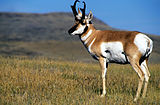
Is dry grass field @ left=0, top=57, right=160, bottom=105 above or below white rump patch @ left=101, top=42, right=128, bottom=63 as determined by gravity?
below

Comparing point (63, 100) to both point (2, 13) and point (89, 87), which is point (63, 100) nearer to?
point (89, 87)

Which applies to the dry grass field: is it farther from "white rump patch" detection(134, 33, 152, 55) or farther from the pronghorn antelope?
"white rump patch" detection(134, 33, 152, 55)

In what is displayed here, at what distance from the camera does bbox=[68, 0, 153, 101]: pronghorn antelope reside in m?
6.12

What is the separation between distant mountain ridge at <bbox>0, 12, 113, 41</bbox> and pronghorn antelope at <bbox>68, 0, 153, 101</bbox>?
56933 millimetres

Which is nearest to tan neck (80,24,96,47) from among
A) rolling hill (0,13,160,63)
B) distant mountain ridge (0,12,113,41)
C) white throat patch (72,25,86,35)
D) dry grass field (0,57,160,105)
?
white throat patch (72,25,86,35)

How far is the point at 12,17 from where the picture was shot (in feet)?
351

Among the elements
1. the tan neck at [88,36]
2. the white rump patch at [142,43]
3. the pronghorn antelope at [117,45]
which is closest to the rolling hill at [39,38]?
the tan neck at [88,36]

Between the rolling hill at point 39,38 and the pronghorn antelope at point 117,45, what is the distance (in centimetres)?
2501

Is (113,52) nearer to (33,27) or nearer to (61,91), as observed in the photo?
(61,91)

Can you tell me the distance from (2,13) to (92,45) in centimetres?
11137

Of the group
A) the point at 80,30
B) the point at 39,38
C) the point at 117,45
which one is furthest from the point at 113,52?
the point at 39,38

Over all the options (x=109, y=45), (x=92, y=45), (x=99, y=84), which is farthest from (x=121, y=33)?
(x=99, y=84)

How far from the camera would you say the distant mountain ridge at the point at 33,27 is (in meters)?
69.0

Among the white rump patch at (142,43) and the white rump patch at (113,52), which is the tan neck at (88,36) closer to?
the white rump patch at (113,52)
